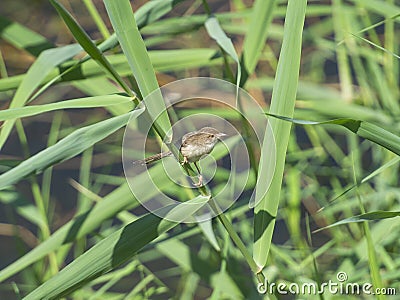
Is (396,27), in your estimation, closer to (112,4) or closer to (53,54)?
(53,54)

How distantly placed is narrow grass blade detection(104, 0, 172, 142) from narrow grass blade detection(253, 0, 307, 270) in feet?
0.40

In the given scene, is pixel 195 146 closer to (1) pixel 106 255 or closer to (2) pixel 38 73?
(1) pixel 106 255

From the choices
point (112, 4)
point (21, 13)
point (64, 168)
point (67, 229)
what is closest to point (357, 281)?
point (67, 229)

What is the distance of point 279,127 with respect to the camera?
2.30 feet

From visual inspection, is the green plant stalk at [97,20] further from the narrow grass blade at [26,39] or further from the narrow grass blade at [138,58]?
the narrow grass blade at [138,58]

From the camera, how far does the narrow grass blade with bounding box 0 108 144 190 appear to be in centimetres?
59

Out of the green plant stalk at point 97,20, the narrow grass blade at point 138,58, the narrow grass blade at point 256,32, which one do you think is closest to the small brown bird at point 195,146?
the narrow grass blade at point 138,58

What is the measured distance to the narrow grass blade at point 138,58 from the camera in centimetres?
62

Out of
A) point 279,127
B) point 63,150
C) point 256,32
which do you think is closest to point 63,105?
point 63,150

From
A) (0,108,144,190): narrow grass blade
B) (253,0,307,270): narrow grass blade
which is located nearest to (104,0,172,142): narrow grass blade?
A: (0,108,144,190): narrow grass blade

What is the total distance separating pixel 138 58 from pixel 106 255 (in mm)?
170

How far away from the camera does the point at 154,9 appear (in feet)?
2.95

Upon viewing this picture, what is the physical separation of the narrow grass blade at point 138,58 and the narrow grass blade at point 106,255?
0.08m

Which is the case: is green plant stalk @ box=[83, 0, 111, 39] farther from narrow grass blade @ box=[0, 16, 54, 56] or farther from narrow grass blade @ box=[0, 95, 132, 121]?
narrow grass blade @ box=[0, 95, 132, 121]
